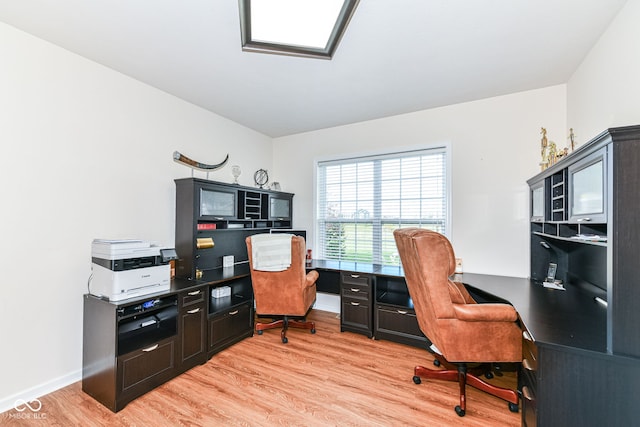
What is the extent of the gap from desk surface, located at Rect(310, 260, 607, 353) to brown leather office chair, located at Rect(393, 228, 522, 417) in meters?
0.20

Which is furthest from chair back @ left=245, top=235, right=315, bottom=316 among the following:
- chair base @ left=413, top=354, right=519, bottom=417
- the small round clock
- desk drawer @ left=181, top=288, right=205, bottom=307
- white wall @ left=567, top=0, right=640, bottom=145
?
white wall @ left=567, top=0, right=640, bottom=145

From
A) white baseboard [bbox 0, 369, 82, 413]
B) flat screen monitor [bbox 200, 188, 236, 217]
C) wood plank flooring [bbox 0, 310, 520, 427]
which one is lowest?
wood plank flooring [bbox 0, 310, 520, 427]

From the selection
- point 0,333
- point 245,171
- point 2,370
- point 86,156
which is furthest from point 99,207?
point 245,171

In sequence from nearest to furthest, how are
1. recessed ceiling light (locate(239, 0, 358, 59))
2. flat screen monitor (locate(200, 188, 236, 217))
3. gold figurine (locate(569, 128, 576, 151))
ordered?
recessed ceiling light (locate(239, 0, 358, 59)), gold figurine (locate(569, 128, 576, 151)), flat screen monitor (locate(200, 188, 236, 217))

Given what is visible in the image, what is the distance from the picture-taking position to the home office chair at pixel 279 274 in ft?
9.42

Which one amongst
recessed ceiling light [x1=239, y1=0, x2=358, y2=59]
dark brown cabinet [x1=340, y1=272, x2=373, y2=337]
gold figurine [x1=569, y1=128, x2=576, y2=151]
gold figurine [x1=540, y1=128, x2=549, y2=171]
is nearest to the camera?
recessed ceiling light [x1=239, y1=0, x2=358, y2=59]

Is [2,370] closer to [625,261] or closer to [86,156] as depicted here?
[86,156]

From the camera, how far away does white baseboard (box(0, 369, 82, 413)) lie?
1.94 metres

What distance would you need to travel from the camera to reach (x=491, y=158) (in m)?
3.12

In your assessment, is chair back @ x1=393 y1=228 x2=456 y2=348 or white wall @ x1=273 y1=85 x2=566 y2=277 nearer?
chair back @ x1=393 y1=228 x2=456 y2=348

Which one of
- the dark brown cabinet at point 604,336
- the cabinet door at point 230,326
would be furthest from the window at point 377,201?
the dark brown cabinet at point 604,336

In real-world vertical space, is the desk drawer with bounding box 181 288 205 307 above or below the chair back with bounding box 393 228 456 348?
below

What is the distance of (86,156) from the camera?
2.38m

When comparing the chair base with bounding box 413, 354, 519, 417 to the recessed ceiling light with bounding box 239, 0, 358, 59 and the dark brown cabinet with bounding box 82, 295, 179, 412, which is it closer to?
the dark brown cabinet with bounding box 82, 295, 179, 412
